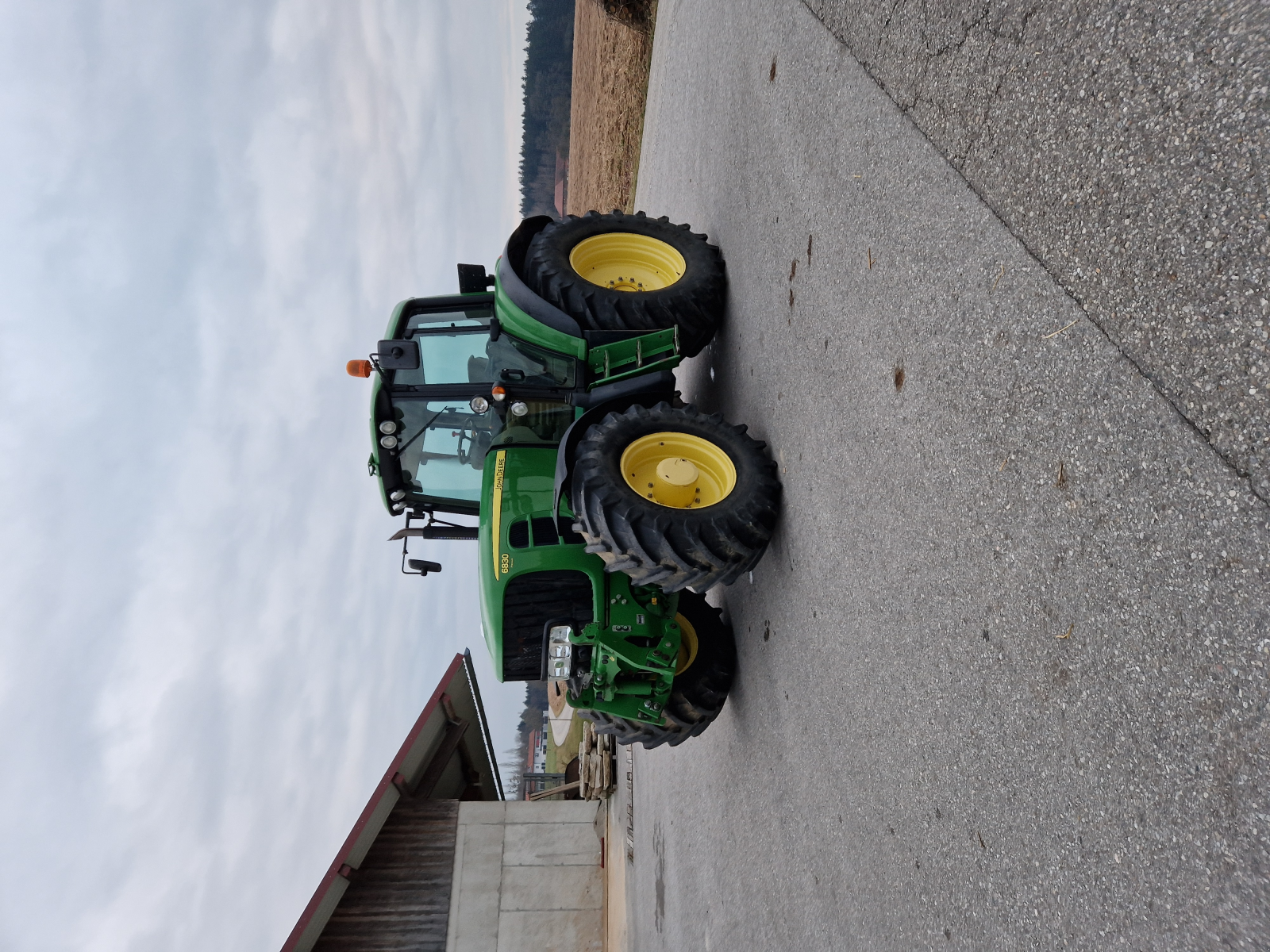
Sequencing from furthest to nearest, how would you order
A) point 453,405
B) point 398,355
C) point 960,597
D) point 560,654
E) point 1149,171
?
point 453,405
point 398,355
point 560,654
point 960,597
point 1149,171

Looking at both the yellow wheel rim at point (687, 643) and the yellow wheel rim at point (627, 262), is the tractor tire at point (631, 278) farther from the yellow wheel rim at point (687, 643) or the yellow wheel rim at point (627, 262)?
the yellow wheel rim at point (687, 643)

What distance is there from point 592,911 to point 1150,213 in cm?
1027

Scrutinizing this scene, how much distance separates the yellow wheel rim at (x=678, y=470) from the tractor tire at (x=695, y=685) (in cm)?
89

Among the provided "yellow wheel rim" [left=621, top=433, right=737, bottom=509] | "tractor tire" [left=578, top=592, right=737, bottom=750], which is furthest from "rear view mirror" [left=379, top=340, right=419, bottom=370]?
"tractor tire" [left=578, top=592, right=737, bottom=750]

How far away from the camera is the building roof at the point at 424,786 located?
8820mm

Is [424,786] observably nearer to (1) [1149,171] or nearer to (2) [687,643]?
(2) [687,643]

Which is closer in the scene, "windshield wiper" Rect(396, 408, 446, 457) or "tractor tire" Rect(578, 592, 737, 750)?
"tractor tire" Rect(578, 592, 737, 750)

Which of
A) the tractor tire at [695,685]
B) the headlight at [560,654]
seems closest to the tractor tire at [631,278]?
the tractor tire at [695,685]

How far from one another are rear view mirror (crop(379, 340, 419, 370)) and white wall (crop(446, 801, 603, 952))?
23.8 ft

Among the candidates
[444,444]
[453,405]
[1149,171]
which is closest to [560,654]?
[444,444]

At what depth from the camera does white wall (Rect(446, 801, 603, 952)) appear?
30.7ft

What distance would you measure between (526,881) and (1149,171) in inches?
408

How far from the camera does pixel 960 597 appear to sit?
2.34m

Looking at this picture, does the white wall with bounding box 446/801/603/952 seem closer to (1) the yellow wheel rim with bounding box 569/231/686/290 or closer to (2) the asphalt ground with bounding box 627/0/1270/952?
(2) the asphalt ground with bounding box 627/0/1270/952
